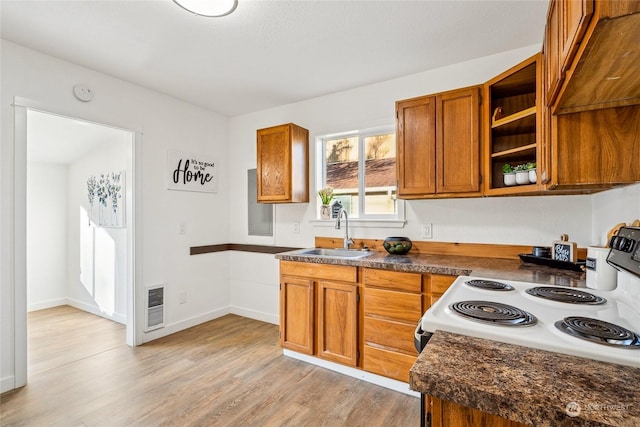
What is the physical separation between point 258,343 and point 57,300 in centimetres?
325

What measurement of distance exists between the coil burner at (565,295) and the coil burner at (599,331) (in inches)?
10.0

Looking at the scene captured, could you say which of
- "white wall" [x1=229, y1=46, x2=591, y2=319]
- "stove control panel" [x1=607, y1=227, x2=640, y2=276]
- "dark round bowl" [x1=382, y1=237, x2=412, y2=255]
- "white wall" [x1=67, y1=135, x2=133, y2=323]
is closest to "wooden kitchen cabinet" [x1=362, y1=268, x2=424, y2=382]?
"dark round bowl" [x1=382, y1=237, x2=412, y2=255]

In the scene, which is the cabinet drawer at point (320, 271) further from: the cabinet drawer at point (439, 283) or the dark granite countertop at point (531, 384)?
the dark granite countertop at point (531, 384)

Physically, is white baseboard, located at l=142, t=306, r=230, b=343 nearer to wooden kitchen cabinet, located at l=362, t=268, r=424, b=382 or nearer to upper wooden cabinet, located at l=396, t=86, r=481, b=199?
wooden kitchen cabinet, located at l=362, t=268, r=424, b=382

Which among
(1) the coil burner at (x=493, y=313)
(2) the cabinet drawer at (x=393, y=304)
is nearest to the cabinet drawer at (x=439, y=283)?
(2) the cabinet drawer at (x=393, y=304)

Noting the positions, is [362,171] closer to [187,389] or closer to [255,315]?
[255,315]

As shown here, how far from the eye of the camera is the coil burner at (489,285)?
140cm

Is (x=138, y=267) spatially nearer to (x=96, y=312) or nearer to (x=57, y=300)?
(x=96, y=312)

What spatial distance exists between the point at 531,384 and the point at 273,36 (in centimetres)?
235

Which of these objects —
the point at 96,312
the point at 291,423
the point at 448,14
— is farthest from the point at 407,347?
the point at 96,312

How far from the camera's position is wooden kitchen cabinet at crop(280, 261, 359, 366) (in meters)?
2.38

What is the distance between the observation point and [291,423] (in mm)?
1871

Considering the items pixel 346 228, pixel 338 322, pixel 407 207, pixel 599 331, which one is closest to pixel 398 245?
pixel 407 207

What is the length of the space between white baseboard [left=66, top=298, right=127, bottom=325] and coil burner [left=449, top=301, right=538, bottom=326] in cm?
378
